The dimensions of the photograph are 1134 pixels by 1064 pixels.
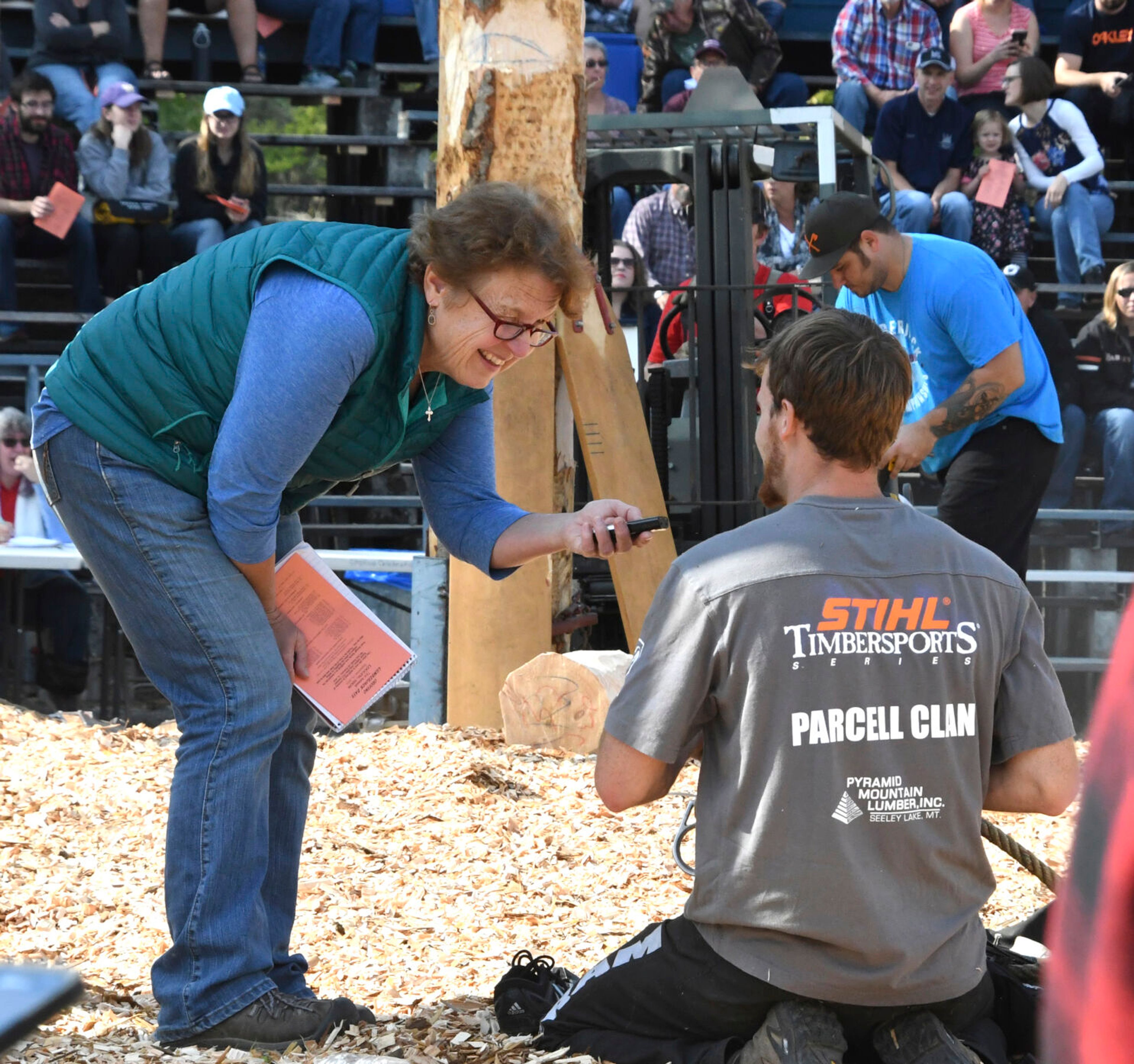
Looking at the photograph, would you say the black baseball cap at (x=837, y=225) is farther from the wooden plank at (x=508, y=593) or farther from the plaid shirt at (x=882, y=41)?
the plaid shirt at (x=882, y=41)

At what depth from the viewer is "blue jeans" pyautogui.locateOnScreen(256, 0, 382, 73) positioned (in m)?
12.0

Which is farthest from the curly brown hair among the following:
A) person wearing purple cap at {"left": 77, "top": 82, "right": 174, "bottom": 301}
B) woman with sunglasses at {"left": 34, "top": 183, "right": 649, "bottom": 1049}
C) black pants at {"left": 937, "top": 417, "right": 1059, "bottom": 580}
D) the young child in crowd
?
the young child in crowd

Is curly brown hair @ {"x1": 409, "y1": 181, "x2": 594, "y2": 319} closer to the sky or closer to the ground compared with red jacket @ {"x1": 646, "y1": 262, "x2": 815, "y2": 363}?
closer to the sky

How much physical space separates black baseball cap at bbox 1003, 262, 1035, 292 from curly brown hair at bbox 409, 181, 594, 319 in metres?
7.26

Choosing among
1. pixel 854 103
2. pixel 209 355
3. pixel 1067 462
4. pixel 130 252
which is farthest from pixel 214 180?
pixel 209 355

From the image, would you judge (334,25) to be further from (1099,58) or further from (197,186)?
(1099,58)

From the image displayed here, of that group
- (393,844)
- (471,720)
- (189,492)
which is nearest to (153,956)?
(393,844)

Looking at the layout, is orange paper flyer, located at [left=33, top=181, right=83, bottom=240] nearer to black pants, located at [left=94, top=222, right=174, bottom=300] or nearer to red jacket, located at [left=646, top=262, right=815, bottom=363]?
black pants, located at [left=94, top=222, right=174, bottom=300]

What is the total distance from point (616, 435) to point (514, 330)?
10.6 ft

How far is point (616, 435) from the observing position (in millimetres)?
5922

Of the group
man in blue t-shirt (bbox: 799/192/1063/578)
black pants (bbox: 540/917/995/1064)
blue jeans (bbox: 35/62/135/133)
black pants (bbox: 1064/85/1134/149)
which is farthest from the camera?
black pants (bbox: 1064/85/1134/149)

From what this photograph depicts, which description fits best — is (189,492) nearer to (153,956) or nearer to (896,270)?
(153,956)

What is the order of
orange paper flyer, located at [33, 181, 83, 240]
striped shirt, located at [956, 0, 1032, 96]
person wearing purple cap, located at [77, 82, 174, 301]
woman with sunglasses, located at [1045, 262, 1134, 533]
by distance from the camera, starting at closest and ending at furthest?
1. woman with sunglasses, located at [1045, 262, 1134, 533]
2. orange paper flyer, located at [33, 181, 83, 240]
3. person wearing purple cap, located at [77, 82, 174, 301]
4. striped shirt, located at [956, 0, 1032, 96]

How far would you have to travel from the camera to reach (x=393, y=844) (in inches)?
174
